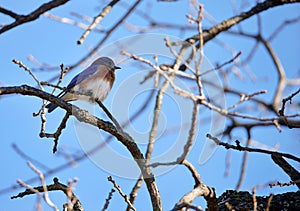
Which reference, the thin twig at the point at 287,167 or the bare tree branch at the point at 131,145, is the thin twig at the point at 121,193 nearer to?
the bare tree branch at the point at 131,145

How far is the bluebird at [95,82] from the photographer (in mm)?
4670

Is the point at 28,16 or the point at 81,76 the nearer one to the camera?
the point at 28,16

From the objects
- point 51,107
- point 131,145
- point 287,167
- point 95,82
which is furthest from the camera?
point 95,82

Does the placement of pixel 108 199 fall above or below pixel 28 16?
below

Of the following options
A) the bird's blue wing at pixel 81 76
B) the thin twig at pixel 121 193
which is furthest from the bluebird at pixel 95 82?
the thin twig at pixel 121 193

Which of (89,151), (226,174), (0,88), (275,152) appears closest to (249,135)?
(226,174)

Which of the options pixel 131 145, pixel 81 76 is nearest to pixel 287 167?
pixel 131 145

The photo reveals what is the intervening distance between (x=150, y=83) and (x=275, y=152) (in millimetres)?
1115

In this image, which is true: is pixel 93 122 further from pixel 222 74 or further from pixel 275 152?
pixel 222 74

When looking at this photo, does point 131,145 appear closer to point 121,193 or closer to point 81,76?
point 121,193

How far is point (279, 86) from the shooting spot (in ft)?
12.5

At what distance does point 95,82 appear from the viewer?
4.77 m

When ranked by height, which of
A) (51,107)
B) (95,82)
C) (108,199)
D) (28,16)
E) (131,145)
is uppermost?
(95,82)

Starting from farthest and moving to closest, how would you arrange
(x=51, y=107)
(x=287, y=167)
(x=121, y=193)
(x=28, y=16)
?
(x=51, y=107), (x=287, y=167), (x=121, y=193), (x=28, y=16)
